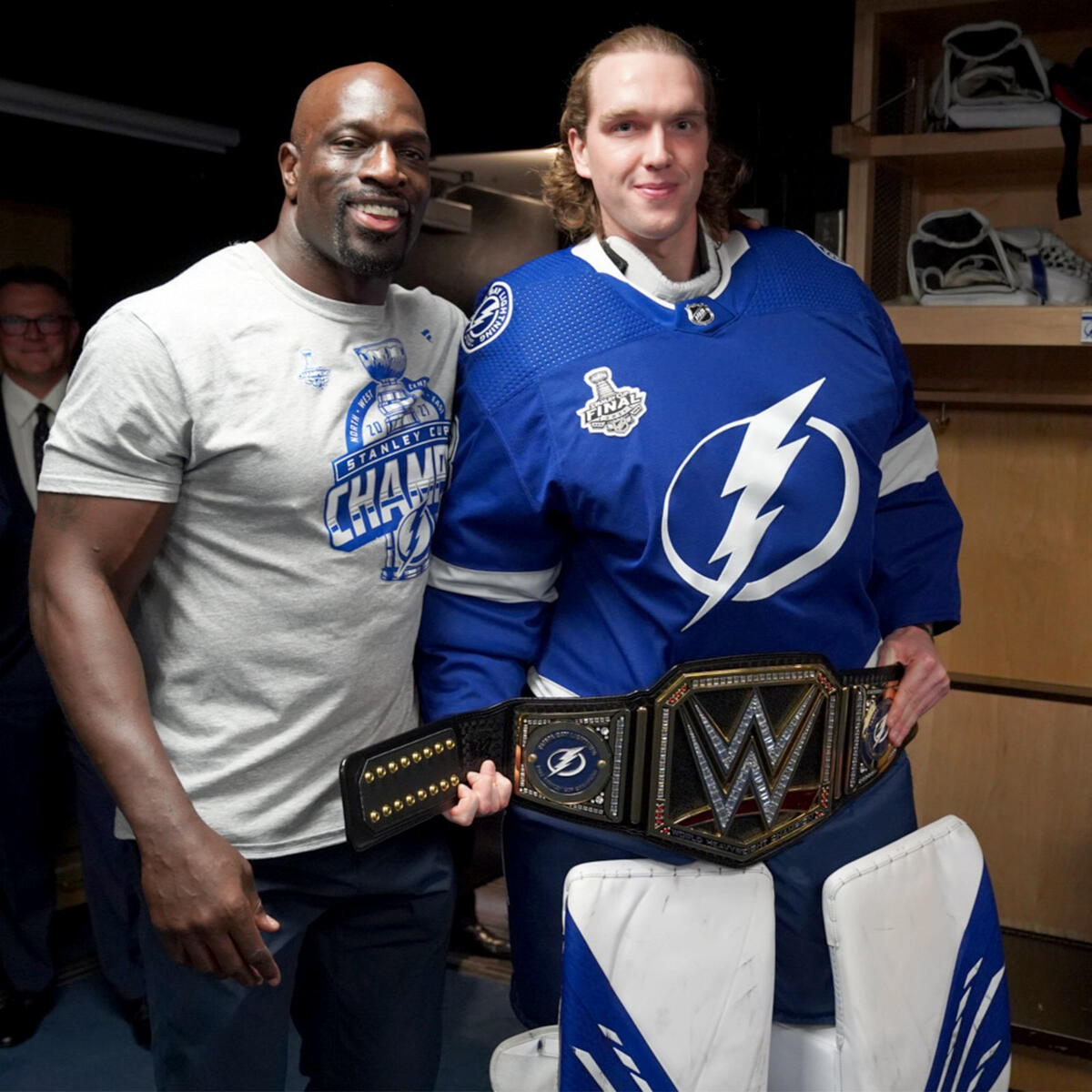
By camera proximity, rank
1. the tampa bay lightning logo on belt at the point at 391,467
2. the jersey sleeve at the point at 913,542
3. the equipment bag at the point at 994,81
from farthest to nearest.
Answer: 1. the equipment bag at the point at 994,81
2. the jersey sleeve at the point at 913,542
3. the tampa bay lightning logo on belt at the point at 391,467

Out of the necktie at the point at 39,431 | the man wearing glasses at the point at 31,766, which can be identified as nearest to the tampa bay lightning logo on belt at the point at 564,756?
the man wearing glasses at the point at 31,766

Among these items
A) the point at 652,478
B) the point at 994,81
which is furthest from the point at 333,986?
the point at 994,81

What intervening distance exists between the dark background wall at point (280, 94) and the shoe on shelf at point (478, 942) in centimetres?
176

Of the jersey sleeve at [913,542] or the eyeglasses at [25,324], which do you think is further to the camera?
the eyeglasses at [25,324]

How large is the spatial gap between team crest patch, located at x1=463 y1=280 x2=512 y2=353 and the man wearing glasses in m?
1.37

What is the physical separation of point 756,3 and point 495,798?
1.99m

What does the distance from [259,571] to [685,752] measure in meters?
0.54

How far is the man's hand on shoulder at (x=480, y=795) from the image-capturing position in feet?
4.99

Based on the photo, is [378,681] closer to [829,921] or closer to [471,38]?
[829,921]

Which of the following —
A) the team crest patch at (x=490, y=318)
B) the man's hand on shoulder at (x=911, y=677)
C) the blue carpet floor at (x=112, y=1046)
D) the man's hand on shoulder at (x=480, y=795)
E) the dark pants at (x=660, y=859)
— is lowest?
the blue carpet floor at (x=112, y=1046)

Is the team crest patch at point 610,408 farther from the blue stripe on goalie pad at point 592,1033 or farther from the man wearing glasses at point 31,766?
the man wearing glasses at point 31,766

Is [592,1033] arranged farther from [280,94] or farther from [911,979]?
[280,94]

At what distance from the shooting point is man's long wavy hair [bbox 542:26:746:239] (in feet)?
5.49

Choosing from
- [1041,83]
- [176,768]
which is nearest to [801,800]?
[176,768]
